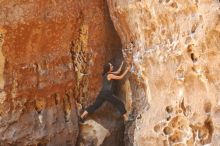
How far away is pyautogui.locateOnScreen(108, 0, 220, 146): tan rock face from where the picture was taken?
17.4 ft

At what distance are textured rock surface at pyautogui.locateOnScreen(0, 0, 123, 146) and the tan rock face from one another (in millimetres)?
954

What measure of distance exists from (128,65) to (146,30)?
79cm

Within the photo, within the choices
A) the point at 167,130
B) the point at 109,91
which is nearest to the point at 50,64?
the point at 109,91

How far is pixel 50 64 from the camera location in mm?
6844

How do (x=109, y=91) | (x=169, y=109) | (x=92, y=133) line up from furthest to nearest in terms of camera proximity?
1. (x=92, y=133)
2. (x=109, y=91)
3. (x=169, y=109)

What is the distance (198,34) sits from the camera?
17.5ft

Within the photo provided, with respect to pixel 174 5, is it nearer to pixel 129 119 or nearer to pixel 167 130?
pixel 167 130

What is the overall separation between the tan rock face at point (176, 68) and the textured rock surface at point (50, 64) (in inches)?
37.6

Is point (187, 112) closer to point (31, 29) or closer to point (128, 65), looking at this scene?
point (128, 65)

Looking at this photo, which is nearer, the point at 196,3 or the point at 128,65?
the point at 196,3

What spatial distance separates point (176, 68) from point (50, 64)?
2238 millimetres

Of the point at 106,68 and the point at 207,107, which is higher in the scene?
the point at 106,68

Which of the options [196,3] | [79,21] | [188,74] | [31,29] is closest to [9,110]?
→ [31,29]

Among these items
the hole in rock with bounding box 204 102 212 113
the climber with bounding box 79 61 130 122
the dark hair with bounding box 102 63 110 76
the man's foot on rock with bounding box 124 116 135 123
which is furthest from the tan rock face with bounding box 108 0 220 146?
the dark hair with bounding box 102 63 110 76
